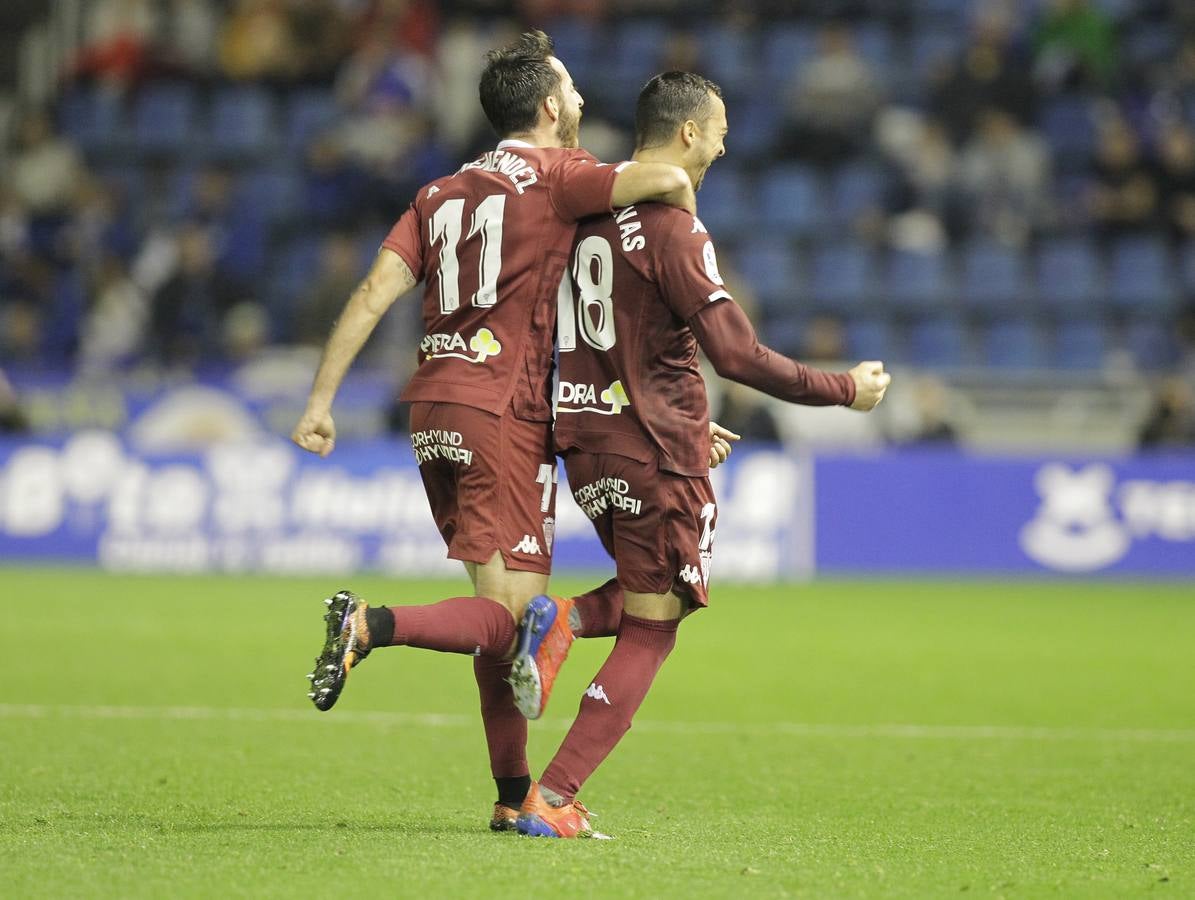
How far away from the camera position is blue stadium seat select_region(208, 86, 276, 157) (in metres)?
19.7

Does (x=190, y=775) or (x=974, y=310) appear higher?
(x=974, y=310)

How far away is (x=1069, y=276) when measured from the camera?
57.7 ft

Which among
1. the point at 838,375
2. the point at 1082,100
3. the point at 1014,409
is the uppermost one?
the point at 1082,100

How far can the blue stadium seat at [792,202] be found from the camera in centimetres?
1838

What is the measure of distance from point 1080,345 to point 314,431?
A: 525 inches

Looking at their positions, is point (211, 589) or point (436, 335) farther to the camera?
point (211, 589)

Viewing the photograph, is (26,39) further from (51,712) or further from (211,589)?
(51,712)

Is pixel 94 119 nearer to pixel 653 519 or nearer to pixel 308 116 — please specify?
pixel 308 116

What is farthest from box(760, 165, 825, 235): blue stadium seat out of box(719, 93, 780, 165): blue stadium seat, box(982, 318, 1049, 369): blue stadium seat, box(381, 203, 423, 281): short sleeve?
box(381, 203, 423, 281): short sleeve

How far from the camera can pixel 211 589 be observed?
530 inches

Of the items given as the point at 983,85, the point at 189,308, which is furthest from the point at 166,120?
the point at 983,85

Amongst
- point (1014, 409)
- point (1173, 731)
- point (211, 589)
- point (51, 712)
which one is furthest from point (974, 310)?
point (51, 712)

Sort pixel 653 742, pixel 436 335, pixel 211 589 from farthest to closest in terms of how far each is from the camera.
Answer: pixel 211 589, pixel 653 742, pixel 436 335

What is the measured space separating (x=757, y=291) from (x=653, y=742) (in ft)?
35.6
